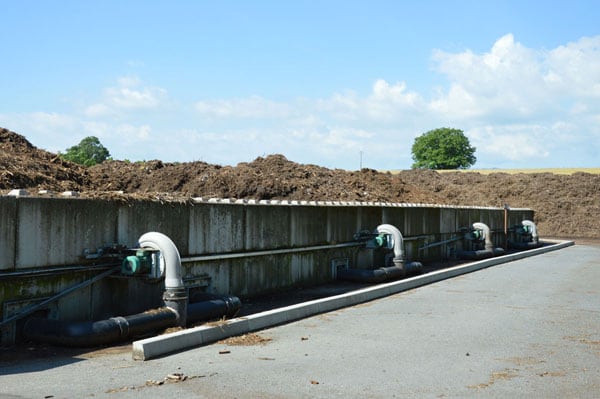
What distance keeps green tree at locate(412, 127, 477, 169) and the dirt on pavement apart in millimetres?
80715

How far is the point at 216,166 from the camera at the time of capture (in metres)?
27.4

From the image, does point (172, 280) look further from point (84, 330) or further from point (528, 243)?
point (528, 243)

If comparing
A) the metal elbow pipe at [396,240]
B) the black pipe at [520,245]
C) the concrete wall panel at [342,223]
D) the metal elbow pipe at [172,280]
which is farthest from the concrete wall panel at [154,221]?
the black pipe at [520,245]

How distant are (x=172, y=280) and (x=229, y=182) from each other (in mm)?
16829

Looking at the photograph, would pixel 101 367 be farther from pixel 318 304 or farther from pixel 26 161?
pixel 26 161

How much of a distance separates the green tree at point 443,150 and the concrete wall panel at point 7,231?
130013 millimetres

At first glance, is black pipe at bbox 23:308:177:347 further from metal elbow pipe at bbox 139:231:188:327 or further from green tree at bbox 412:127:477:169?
green tree at bbox 412:127:477:169

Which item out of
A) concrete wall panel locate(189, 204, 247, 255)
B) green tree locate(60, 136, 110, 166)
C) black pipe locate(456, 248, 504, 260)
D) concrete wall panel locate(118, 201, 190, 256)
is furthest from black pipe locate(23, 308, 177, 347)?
green tree locate(60, 136, 110, 166)

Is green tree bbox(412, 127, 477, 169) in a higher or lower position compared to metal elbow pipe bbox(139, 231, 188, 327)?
higher

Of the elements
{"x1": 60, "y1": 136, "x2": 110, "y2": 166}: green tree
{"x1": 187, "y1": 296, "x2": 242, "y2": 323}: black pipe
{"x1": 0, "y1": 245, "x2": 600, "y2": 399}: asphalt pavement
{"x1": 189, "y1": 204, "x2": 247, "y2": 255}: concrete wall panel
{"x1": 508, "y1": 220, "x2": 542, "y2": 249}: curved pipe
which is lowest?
{"x1": 0, "y1": 245, "x2": 600, "y2": 399}: asphalt pavement

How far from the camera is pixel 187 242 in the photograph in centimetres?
1091

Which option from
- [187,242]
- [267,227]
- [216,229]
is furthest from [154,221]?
[267,227]

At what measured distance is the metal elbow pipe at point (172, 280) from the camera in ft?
29.3

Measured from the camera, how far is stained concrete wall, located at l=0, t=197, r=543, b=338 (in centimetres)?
823
